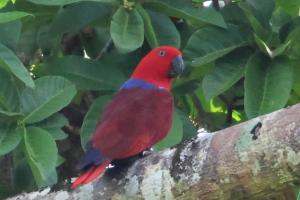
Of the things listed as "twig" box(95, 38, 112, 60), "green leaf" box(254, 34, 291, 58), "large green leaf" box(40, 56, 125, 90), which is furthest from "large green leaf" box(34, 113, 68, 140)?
"green leaf" box(254, 34, 291, 58)

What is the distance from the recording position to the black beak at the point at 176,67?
3178mm

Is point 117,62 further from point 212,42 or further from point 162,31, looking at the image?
point 212,42

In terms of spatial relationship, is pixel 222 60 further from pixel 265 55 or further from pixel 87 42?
pixel 87 42

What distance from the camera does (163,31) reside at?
Answer: 324cm

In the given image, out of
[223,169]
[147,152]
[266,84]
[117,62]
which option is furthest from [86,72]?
[223,169]

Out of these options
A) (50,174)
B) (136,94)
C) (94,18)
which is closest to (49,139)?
(50,174)

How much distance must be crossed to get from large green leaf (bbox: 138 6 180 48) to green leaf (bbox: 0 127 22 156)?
58cm

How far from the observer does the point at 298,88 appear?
330 centimetres

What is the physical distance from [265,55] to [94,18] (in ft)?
1.91

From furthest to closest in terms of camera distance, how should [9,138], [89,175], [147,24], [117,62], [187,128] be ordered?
[117,62], [187,128], [147,24], [9,138], [89,175]

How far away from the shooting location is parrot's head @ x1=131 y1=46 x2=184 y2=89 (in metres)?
3.20

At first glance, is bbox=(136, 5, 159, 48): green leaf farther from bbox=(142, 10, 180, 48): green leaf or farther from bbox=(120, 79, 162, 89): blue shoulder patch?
bbox=(120, 79, 162, 89): blue shoulder patch

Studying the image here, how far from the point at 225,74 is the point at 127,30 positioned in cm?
35

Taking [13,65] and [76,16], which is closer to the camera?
[13,65]
